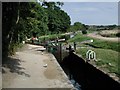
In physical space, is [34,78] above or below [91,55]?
below

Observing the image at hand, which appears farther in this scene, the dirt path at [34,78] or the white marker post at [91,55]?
the white marker post at [91,55]

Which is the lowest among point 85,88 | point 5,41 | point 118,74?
point 85,88

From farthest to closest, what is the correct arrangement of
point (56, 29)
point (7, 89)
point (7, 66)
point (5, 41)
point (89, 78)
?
point (56, 29) < point (89, 78) < point (5, 41) < point (7, 66) < point (7, 89)

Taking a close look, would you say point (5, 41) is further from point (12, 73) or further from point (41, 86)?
point (41, 86)

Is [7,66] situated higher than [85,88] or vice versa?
[7,66]

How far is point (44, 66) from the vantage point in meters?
22.0

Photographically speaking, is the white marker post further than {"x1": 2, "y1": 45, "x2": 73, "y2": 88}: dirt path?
Yes

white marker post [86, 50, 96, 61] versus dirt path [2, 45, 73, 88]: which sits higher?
white marker post [86, 50, 96, 61]

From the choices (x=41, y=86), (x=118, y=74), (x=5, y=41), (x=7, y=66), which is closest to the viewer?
(x=41, y=86)

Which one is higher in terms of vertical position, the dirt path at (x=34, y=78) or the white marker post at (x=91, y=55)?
the white marker post at (x=91, y=55)

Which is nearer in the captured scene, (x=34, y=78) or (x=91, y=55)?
(x=34, y=78)

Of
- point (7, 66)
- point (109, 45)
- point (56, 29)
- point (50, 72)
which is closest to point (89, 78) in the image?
point (50, 72)

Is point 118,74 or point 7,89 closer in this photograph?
point 7,89

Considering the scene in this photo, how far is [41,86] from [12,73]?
302cm
